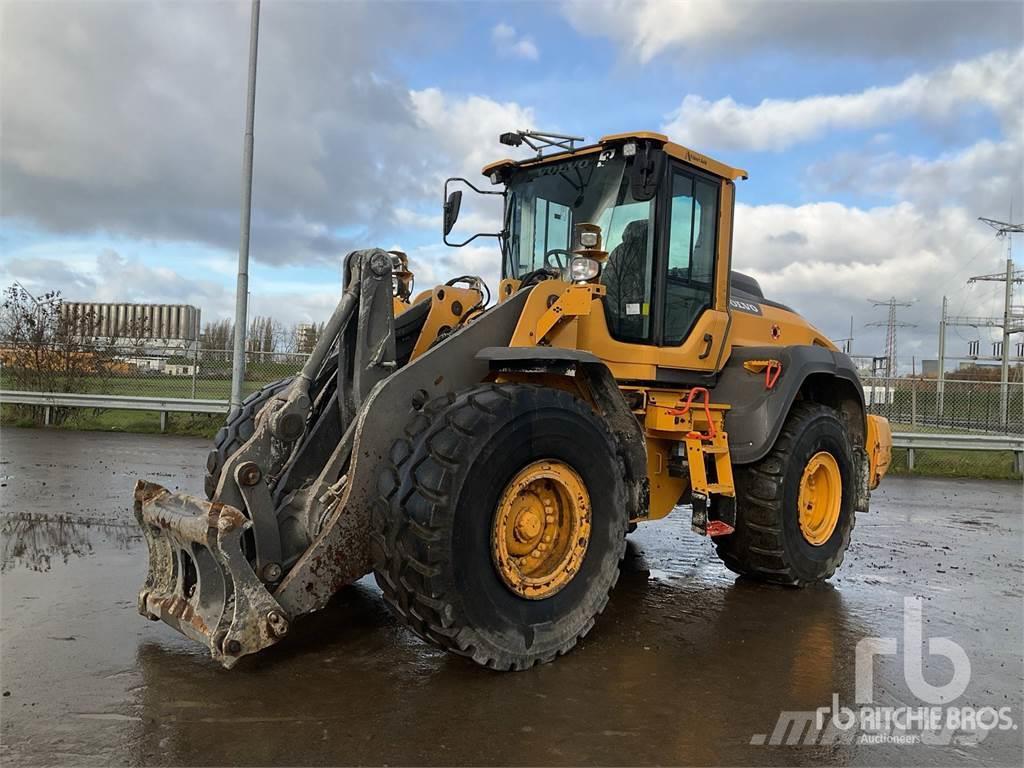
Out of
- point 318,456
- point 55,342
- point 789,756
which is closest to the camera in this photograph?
point 789,756

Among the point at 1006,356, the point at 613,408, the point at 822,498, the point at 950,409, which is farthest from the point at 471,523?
the point at 1006,356

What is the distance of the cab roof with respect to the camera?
513cm

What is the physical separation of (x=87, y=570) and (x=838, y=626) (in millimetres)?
5084

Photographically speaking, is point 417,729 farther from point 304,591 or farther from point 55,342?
point 55,342

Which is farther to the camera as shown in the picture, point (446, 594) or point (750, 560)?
point (750, 560)

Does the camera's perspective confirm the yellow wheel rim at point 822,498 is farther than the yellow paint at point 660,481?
Yes

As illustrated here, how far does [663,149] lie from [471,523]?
296 cm

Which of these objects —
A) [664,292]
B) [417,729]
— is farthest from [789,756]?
[664,292]

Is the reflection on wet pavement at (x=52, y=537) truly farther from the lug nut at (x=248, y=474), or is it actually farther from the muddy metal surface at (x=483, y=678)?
the lug nut at (x=248, y=474)

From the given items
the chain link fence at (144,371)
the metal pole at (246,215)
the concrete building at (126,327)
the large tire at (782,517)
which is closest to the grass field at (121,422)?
the chain link fence at (144,371)

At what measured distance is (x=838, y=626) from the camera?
5012 millimetres

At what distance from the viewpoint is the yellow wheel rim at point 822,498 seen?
20.2 feet

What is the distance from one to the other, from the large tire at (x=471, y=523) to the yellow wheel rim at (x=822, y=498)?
277 centimetres

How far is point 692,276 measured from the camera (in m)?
5.70
